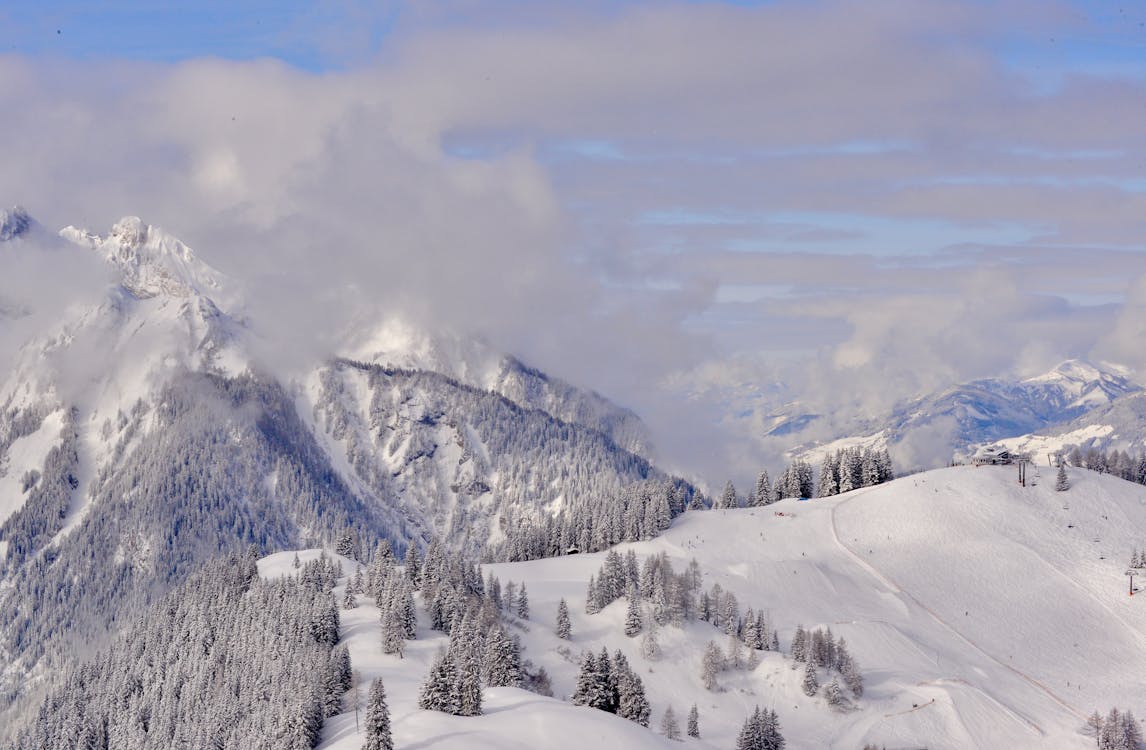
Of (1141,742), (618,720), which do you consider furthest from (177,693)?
(1141,742)

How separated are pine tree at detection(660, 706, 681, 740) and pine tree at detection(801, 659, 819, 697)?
2187 cm

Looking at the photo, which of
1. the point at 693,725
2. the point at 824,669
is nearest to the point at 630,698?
the point at 693,725

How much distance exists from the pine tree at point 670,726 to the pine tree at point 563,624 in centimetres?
2597

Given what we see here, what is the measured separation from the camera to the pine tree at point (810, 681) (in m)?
160

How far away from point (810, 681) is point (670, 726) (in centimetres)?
2786

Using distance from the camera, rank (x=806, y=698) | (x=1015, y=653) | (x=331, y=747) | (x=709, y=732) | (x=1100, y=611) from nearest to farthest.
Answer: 1. (x=331, y=747)
2. (x=709, y=732)
3. (x=806, y=698)
4. (x=1015, y=653)
5. (x=1100, y=611)

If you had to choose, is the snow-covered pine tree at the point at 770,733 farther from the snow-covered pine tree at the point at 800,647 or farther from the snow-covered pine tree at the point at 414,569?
the snow-covered pine tree at the point at 414,569

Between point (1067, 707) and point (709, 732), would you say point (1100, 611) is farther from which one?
point (709, 732)

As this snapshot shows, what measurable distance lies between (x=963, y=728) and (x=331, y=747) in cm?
7703

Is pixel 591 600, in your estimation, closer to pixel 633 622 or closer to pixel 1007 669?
pixel 633 622

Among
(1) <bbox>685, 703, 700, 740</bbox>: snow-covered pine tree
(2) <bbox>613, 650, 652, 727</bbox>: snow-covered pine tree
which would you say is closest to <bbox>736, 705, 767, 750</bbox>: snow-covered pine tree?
(1) <bbox>685, 703, 700, 740</bbox>: snow-covered pine tree

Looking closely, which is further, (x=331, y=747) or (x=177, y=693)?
(x=177, y=693)

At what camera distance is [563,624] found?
170m

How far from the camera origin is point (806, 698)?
522ft
